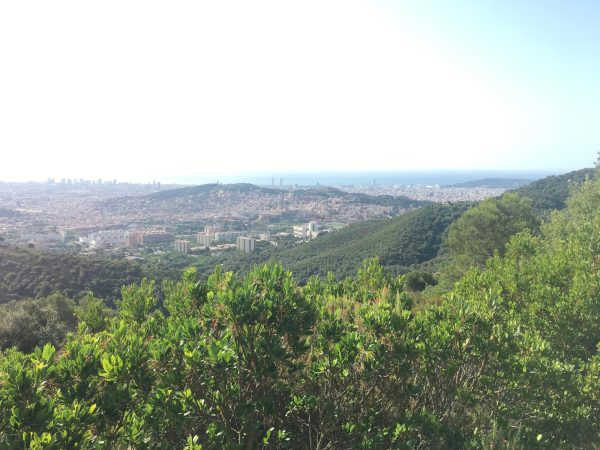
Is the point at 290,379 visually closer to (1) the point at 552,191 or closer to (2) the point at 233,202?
(1) the point at 552,191

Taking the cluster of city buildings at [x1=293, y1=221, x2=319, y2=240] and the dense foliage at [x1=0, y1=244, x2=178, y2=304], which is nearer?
the dense foliage at [x1=0, y1=244, x2=178, y2=304]

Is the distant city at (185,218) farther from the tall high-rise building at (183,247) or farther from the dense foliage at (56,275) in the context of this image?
the dense foliage at (56,275)

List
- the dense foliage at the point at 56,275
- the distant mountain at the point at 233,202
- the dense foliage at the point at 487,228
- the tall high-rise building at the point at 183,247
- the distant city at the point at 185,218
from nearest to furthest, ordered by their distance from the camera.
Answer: the dense foliage at the point at 487,228
the dense foliage at the point at 56,275
the tall high-rise building at the point at 183,247
the distant city at the point at 185,218
the distant mountain at the point at 233,202

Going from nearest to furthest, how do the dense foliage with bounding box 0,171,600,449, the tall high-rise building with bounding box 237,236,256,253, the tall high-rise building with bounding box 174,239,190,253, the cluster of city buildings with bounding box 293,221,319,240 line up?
the dense foliage with bounding box 0,171,600,449
the tall high-rise building with bounding box 237,236,256,253
the tall high-rise building with bounding box 174,239,190,253
the cluster of city buildings with bounding box 293,221,319,240

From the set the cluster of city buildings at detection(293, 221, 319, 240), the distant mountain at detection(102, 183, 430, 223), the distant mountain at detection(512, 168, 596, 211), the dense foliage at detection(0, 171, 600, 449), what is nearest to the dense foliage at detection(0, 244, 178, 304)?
the dense foliage at detection(0, 171, 600, 449)

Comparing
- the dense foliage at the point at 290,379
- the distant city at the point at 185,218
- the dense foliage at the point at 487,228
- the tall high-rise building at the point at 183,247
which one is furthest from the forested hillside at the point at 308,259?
the dense foliage at the point at 290,379

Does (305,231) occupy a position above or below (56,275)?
below

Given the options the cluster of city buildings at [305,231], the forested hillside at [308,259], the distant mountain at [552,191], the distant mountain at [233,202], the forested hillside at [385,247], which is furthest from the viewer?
the distant mountain at [233,202]

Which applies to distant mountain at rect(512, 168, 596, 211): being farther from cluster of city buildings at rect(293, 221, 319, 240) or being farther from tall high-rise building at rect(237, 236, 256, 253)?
tall high-rise building at rect(237, 236, 256, 253)

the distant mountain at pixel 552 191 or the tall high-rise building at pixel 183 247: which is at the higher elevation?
the distant mountain at pixel 552 191

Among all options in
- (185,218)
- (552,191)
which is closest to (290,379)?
(552,191)
